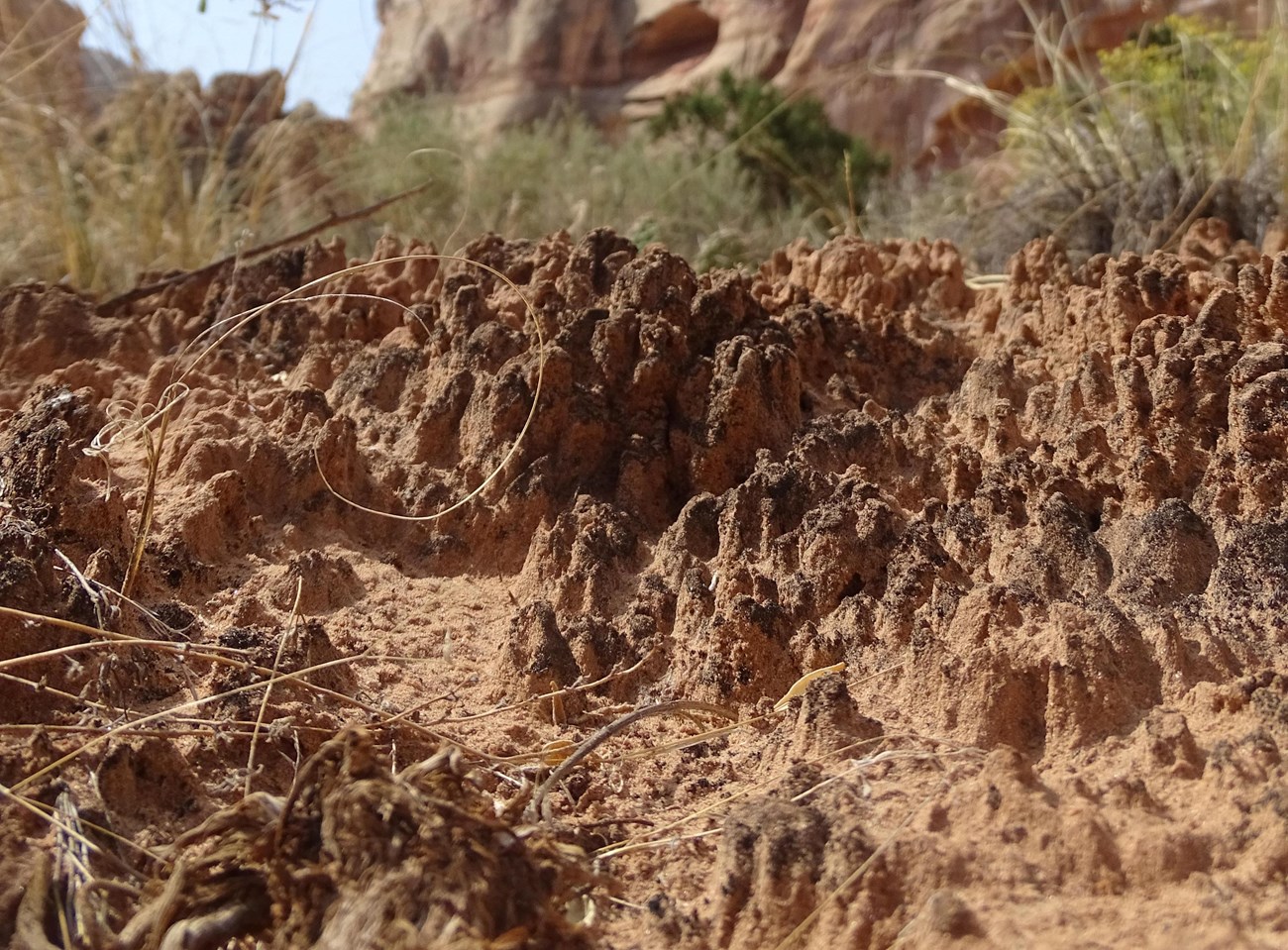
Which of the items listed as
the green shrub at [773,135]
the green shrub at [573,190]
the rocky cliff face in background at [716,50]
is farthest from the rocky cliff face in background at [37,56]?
the rocky cliff face in background at [716,50]

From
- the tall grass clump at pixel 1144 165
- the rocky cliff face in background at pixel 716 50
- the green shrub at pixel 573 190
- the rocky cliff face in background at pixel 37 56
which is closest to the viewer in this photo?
the rocky cliff face in background at pixel 37 56

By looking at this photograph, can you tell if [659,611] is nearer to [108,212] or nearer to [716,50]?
[108,212]

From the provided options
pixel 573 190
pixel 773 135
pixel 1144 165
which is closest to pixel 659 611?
pixel 1144 165

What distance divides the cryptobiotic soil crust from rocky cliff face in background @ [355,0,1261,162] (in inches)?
424

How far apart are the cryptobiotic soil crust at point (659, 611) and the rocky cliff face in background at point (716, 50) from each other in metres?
10.8

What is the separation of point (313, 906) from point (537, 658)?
0.72 metres

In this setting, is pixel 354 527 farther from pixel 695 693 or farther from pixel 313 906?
pixel 313 906

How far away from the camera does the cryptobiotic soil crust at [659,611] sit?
134 cm

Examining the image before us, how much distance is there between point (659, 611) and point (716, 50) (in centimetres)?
1581

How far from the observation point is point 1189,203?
13.1 feet

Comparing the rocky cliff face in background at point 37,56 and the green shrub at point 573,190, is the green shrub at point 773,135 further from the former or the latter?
the rocky cliff face in background at point 37,56

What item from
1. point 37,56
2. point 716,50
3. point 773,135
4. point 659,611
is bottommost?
point 659,611

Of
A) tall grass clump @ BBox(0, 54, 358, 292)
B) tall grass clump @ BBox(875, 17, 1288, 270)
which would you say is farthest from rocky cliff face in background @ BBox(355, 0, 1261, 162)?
tall grass clump @ BBox(0, 54, 358, 292)

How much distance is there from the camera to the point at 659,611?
2.07 metres
